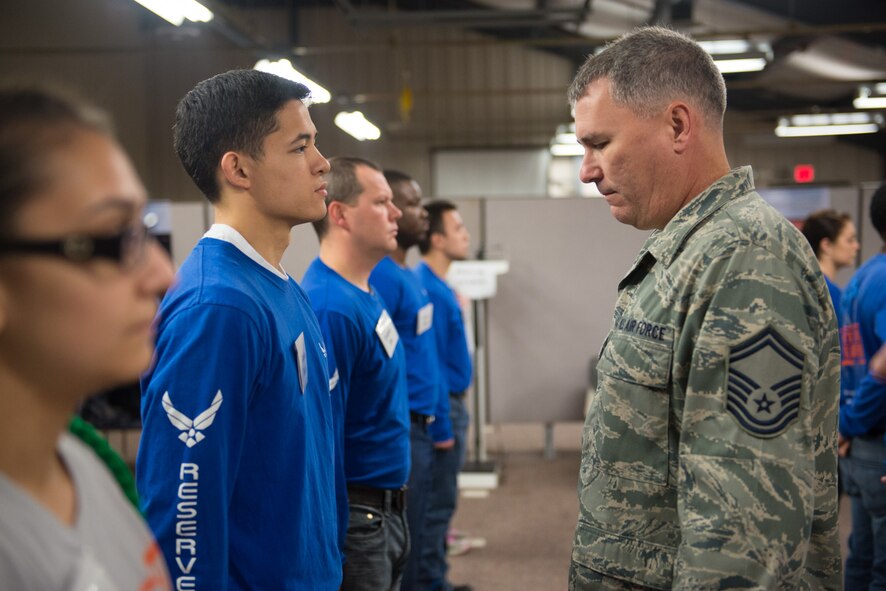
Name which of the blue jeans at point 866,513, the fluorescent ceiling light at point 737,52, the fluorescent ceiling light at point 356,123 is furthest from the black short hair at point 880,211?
the fluorescent ceiling light at point 356,123

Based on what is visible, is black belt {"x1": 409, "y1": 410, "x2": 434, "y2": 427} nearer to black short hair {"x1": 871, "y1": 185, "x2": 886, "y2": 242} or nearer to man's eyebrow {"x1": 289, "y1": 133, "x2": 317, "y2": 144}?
man's eyebrow {"x1": 289, "y1": 133, "x2": 317, "y2": 144}

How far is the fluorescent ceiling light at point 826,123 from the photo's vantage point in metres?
→ 9.46

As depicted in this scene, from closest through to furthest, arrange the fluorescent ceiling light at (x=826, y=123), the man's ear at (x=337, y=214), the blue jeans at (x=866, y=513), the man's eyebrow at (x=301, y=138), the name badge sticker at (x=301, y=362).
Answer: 1. the name badge sticker at (x=301, y=362)
2. the man's eyebrow at (x=301, y=138)
3. the man's ear at (x=337, y=214)
4. the blue jeans at (x=866, y=513)
5. the fluorescent ceiling light at (x=826, y=123)

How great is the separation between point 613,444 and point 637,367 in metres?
0.12

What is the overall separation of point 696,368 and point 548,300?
455 centimetres

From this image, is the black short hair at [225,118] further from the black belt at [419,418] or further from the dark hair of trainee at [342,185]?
the black belt at [419,418]

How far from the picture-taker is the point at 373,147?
12031mm

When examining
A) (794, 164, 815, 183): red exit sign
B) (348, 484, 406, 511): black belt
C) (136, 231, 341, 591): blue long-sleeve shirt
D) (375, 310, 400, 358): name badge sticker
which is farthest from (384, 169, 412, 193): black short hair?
(794, 164, 815, 183): red exit sign

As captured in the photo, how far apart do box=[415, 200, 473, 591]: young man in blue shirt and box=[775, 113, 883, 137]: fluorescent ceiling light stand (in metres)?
7.34

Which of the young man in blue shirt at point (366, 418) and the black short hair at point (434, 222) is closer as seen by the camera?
the young man in blue shirt at point (366, 418)

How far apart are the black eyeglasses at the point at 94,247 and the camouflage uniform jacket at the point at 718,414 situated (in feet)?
2.32

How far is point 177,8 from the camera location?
4152mm

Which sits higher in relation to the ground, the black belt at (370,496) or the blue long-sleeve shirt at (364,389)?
the blue long-sleeve shirt at (364,389)

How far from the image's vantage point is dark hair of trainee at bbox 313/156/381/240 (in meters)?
2.30
